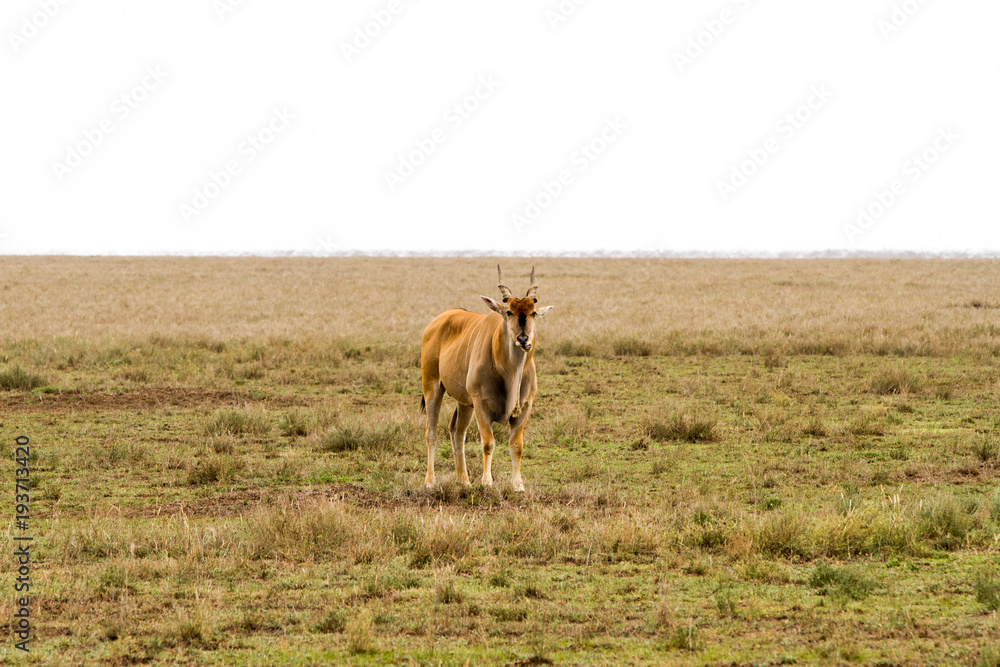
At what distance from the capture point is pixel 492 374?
10828 millimetres

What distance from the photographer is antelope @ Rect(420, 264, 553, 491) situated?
33.5 feet

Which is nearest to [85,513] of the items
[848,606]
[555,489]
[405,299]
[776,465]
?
[555,489]

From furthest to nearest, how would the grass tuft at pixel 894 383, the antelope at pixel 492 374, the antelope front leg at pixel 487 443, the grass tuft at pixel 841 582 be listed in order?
the grass tuft at pixel 894 383, the antelope front leg at pixel 487 443, the antelope at pixel 492 374, the grass tuft at pixel 841 582

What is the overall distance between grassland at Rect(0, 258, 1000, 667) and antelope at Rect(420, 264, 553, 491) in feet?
1.61

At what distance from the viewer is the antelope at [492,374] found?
1022cm

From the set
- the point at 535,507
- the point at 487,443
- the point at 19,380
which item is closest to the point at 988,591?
the point at 535,507

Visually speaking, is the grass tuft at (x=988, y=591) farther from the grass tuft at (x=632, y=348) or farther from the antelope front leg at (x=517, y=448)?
the grass tuft at (x=632, y=348)

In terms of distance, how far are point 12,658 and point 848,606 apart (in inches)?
217

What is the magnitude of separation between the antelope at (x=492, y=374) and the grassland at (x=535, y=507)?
491 millimetres

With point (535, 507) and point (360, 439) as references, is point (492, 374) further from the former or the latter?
point (360, 439)

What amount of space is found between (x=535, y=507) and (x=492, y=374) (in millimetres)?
1915

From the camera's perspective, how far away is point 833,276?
5819 cm

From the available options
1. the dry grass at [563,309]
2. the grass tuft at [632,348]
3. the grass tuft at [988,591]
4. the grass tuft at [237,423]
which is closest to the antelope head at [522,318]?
the grass tuft at [988,591]

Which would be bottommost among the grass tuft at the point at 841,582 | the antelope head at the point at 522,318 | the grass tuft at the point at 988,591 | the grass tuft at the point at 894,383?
the grass tuft at the point at 841,582
